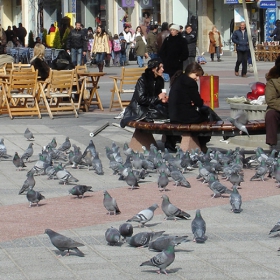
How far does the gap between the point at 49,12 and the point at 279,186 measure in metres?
43.0

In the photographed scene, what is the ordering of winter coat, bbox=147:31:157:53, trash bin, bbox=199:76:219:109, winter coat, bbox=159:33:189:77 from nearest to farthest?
trash bin, bbox=199:76:219:109 → winter coat, bbox=159:33:189:77 → winter coat, bbox=147:31:157:53

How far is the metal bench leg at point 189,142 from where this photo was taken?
434 inches

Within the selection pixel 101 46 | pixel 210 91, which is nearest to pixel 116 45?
pixel 101 46

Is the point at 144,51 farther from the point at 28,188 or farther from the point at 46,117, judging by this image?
the point at 28,188

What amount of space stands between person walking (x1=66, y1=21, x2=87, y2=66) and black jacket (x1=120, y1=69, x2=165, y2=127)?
14.6 meters

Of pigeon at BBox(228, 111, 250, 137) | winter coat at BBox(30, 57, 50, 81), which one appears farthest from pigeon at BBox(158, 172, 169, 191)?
winter coat at BBox(30, 57, 50, 81)

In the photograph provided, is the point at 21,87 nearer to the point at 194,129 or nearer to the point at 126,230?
the point at 194,129

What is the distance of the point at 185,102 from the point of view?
11094mm

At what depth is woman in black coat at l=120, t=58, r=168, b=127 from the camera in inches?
466

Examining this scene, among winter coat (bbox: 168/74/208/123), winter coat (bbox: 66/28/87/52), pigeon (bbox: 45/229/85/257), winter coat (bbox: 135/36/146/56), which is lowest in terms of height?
pigeon (bbox: 45/229/85/257)

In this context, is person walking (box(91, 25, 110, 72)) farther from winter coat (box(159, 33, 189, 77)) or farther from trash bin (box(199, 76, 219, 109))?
trash bin (box(199, 76, 219, 109))

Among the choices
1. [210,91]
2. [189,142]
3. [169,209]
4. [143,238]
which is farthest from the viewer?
[210,91]

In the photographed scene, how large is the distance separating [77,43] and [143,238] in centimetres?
2058

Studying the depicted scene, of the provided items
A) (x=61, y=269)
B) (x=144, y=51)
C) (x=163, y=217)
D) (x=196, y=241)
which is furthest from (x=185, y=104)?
A: (x=144, y=51)
